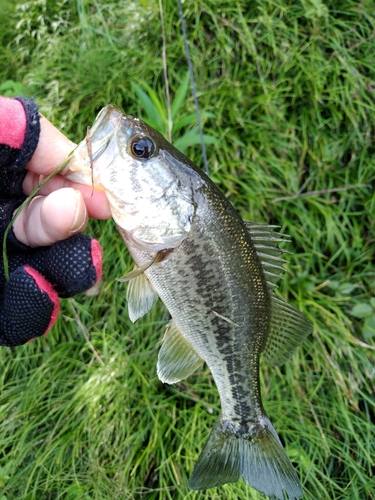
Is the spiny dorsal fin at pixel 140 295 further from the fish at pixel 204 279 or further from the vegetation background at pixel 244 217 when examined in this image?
the vegetation background at pixel 244 217

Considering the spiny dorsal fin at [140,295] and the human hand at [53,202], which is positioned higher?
the human hand at [53,202]

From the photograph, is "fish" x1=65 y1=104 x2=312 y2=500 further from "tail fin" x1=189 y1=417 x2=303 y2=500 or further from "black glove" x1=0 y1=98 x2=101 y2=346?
"black glove" x1=0 y1=98 x2=101 y2=346

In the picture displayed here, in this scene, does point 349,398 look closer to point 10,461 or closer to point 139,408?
point 139,408

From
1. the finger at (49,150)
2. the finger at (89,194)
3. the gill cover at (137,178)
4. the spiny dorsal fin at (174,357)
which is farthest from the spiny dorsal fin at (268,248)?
the finger at (49,150)

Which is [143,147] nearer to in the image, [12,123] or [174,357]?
[12,123]

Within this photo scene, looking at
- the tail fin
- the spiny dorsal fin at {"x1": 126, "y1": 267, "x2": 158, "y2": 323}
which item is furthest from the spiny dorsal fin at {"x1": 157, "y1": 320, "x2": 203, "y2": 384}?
the tail fin

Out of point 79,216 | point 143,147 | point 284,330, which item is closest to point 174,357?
point 284,330

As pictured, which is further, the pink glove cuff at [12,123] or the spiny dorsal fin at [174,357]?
the spiny dorsal fin at [174,357]
